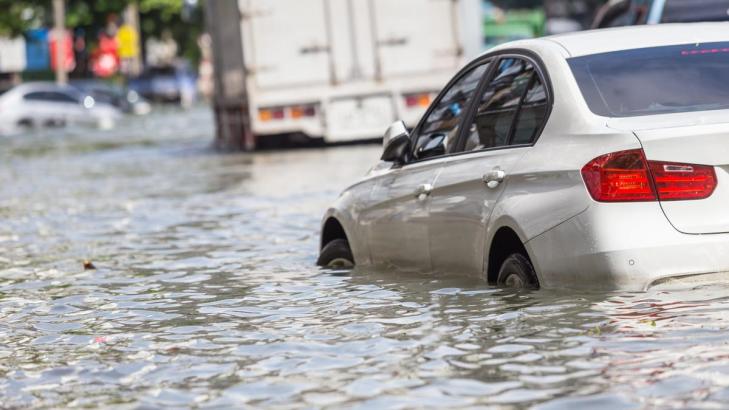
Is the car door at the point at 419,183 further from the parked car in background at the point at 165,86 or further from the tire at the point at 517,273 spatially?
the parked car in background at the point at 165,86

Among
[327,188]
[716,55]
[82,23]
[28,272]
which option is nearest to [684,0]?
[327,188]

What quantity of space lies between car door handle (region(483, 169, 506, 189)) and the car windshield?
512 mm

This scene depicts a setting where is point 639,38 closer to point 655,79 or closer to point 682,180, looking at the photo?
point 655,79

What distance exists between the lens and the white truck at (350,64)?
997 inches

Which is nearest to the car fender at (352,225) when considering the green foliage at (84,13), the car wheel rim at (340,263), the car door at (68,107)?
the car wheel rim at (340,263)

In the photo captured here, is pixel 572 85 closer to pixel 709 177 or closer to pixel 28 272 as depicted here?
pixel 709 177

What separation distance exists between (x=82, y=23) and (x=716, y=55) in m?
76.9

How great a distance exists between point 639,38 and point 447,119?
3.85 feet

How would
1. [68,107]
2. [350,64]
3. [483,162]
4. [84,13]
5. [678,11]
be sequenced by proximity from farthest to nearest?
[84,13] → [68,107] → [350,64] → [678,11] → [483,162]

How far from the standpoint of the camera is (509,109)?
26.7 feet

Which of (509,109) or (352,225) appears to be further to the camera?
(352,225)

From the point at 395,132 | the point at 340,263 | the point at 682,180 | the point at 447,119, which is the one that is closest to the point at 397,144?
the point at 395,132

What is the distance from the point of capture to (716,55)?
7938mm

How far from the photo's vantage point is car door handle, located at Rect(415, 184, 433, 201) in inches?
339
